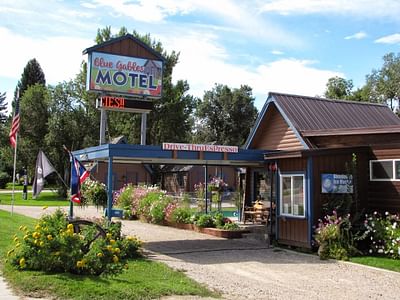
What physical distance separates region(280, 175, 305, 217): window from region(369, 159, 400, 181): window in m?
2.23

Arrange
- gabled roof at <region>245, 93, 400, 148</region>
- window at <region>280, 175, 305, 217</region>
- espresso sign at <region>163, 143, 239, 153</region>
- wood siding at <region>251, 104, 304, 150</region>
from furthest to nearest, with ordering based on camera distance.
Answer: wood siding at <region>251, 104, 304, 150</region> < gabled roof at <region>245, 93, 400, 148</region> < espresso sign at <region>163, 143, 239, 153</region> < window at <region>280, 175, 305, 217</region>

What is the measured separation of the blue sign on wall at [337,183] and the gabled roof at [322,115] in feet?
7.51

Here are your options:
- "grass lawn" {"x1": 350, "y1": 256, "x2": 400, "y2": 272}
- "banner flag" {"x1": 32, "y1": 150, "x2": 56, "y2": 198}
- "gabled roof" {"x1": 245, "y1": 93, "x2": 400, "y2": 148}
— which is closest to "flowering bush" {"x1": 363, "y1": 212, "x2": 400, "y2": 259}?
"grass lawn" {"x1": 350, "y1": 256, "x2": 400, "y2": 272}

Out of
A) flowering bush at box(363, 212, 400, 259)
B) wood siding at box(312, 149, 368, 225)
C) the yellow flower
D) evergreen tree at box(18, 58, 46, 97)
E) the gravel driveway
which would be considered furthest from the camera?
evergreen tree at box(18, 58, 46, 97)

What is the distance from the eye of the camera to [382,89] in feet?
174

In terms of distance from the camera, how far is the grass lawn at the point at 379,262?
11552 mm

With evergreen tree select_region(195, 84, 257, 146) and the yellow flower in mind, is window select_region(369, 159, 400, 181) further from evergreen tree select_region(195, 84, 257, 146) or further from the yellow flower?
evergreen tree select_region(195, 84, 257, 146)

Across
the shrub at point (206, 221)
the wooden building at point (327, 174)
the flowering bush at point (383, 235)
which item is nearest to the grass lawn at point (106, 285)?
the wooden building at point (327, 174)

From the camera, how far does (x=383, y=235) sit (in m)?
12.9

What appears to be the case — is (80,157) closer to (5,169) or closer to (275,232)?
(275,232)

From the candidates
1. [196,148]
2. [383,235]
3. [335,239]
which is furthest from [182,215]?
[383,235]

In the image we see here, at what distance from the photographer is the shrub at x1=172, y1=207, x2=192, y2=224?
63.8 ft

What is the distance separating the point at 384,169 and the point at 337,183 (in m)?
1.49

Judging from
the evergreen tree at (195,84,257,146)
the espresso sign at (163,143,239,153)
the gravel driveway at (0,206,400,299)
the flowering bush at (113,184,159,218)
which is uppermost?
the evergreen tree at (195,84,257,146)
